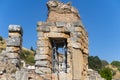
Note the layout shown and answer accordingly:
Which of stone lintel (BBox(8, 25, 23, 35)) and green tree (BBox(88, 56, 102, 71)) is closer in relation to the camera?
stone lintel (BBox(8, 25, 23, 35))

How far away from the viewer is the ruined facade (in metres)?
13.5

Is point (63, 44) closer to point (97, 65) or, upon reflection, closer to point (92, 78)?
point (92, 78)

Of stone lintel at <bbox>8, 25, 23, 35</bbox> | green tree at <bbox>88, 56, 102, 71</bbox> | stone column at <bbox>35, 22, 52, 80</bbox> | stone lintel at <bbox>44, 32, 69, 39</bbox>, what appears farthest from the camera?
green tree at <bbox>88, 56, 102, 71</bbox>

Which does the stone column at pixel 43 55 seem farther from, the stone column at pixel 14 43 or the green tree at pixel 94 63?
the green tree at pixel 94 63

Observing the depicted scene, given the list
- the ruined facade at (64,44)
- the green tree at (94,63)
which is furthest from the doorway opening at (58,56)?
the green tree at (94,63)

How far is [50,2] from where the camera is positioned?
563 inches

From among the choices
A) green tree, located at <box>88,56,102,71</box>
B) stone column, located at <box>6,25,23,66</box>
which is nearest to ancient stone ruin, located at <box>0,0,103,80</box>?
stone column, located at <box>6,25,23,66</box>

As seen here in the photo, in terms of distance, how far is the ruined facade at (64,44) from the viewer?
13477mm

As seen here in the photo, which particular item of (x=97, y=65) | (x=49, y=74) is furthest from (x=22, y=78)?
(x=97, y=65)

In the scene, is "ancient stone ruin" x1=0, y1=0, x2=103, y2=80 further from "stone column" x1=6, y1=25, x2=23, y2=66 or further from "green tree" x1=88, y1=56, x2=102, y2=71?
"green tree" x1=88, y1=56, x2=102, y2=71

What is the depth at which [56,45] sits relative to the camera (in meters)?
14.5

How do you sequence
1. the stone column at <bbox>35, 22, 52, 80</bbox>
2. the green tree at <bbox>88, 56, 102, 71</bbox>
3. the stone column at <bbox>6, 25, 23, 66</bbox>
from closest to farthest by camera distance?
the stone column at <bbox>35, 22, 52, 80</bbox> → the stone column at <bbox>6, 25, 23, 66</bbox> → the green tree at <bbox>88, 56, 102, 71</bbox>

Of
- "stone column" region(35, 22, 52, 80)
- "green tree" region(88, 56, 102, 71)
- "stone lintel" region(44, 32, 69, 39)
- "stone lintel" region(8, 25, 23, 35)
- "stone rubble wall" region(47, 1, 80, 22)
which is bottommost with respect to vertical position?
"stone column" region(35, 22, 52, 80)

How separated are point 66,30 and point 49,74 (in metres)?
1.83
